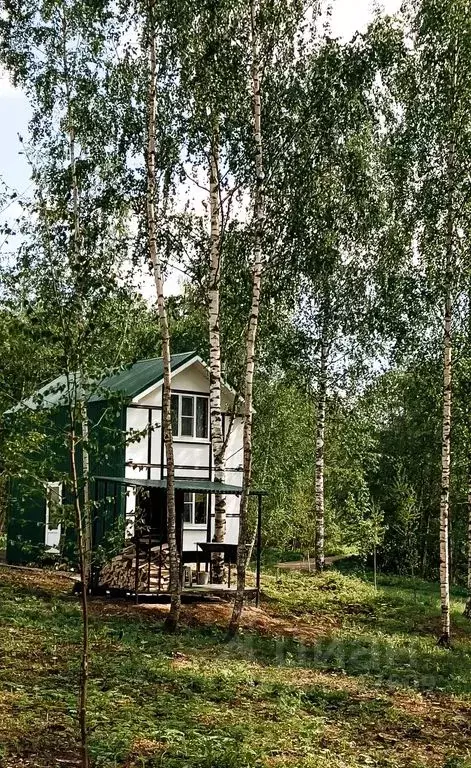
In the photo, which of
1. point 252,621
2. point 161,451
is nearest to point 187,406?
point 161,451

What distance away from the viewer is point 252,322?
1374 cm

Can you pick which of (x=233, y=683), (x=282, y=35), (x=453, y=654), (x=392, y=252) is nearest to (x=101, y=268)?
(x=233, y=683)

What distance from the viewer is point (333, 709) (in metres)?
9.19

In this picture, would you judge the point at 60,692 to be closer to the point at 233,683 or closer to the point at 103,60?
the point at 233,683

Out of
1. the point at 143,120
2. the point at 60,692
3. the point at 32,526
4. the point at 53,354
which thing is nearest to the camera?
the point at 53,354

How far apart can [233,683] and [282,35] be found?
11.6 metres

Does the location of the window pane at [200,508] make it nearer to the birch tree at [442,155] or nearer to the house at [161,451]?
the house at [161,451]

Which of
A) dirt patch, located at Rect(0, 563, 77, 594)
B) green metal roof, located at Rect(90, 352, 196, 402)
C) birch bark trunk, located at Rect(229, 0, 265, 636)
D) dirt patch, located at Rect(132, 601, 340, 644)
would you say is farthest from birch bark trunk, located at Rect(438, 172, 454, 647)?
dirt patch, located at Rect(0, 563, 77, 594)

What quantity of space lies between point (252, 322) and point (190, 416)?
9.52m

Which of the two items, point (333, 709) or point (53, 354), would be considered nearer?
point (53, 354)

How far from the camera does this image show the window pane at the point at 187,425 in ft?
74.9

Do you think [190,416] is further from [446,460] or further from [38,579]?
[446,460]

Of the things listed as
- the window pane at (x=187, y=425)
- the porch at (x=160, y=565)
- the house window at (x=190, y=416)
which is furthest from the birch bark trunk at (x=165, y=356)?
the window pane at (x=187, y=425)

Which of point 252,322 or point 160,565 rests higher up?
point 252,322
